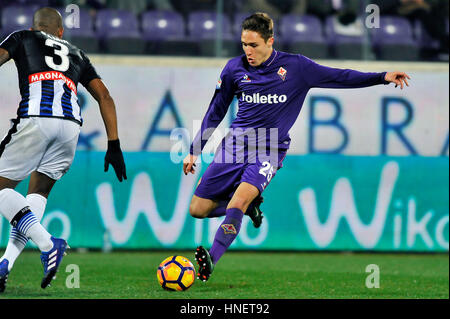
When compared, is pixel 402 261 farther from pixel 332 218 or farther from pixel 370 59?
pixel 370 59

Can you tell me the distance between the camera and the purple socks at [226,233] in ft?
20.7

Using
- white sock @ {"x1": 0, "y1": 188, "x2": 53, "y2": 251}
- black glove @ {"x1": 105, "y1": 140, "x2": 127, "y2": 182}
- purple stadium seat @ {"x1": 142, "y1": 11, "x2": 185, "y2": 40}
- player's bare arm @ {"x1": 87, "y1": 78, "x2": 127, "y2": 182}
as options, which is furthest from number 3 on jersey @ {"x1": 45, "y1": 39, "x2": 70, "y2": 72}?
purple stadium seat @ {"x1": 142, "y1": 11, "x2": 185, "y2": 40}

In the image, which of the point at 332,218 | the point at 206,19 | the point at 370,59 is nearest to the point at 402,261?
the point at 332,218

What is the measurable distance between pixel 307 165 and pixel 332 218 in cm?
81

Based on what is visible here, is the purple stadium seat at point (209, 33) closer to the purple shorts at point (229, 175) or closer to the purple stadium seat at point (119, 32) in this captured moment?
the purple stadium seat at point (119, 32)

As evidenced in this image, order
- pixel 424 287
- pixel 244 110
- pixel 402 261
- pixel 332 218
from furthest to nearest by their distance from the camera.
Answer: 1. pixel 332 218
2. pixel 402 261
3. pixel 424 287
4. pixel 244 110

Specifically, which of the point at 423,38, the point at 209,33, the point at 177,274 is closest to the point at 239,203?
the point at 177,274

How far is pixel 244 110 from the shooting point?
6.91m

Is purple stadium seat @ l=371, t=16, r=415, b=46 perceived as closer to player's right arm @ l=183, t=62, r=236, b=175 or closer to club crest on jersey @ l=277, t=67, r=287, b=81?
club crest on jersey @ l=277, t=67, r=287, b=81

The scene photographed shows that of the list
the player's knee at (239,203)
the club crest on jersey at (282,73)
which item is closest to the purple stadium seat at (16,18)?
the club crest on jersey at (282,73)

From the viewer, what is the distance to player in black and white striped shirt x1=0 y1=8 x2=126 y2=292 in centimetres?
620

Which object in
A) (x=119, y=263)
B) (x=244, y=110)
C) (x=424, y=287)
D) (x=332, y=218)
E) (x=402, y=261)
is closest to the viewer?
(x=244, y=110)

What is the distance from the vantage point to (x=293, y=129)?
1210cm

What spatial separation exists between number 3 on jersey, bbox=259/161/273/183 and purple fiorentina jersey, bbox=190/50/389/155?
18 cm
